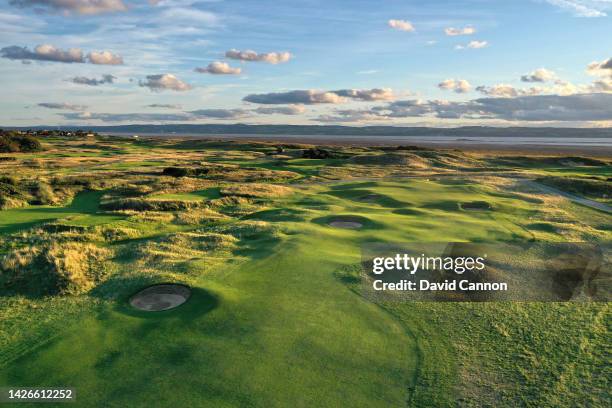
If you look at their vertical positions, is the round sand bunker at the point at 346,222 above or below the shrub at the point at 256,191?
below

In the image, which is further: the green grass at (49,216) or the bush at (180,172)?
the bush at (180,172)

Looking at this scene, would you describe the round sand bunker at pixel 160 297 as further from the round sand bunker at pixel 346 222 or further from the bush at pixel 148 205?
the bush at pixel 148 205

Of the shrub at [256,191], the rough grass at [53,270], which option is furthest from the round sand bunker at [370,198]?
the rough grass at [53,270]

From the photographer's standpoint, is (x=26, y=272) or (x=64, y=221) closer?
(x=26, y=272)

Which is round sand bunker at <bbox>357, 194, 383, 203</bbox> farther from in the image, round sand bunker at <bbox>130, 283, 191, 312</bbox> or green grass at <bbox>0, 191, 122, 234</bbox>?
round sand bunker at <bbox>130, 283, 191, 312</bbox>

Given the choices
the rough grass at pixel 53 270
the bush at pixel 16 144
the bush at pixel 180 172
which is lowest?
the rough grass at pixel 53 270

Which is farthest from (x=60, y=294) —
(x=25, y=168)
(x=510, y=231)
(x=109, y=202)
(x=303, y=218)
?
(x=25, y=168)

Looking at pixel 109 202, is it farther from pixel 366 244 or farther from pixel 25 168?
pixel 25 168

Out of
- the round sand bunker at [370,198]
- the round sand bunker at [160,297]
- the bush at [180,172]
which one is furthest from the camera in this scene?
the bush at [180,172]
